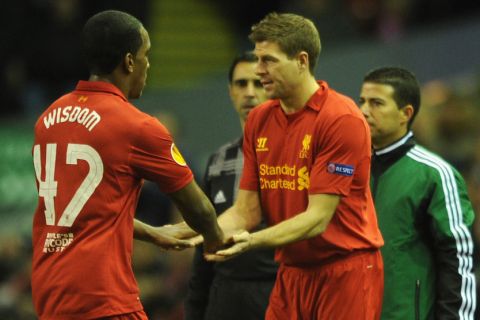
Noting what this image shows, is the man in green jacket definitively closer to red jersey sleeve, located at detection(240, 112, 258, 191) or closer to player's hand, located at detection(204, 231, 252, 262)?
red jersey sleeve, located at detection(240, 112, 258, 191)

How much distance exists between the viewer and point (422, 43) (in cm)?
1340

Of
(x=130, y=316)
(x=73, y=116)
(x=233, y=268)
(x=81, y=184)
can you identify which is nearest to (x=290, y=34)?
(x=73, y=116)

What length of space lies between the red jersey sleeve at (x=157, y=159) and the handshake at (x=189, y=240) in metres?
0.44

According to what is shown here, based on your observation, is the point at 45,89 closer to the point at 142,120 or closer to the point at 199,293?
the point at 199,293

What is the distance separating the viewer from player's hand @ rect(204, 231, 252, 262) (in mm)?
5363

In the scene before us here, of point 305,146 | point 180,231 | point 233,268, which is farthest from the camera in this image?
point 233,268

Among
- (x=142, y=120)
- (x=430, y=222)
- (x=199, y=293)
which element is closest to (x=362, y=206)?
(x=430, y=222)

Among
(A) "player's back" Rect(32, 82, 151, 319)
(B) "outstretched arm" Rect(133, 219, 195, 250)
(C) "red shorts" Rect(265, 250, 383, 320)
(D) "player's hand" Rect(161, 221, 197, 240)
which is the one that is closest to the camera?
(A) "player's back" Rect(32, 82, 151, 319)

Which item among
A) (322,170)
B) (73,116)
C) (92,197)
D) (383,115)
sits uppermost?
(383,115)

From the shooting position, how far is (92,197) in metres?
5.00

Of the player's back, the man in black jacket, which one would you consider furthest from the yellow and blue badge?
the man in black jacket

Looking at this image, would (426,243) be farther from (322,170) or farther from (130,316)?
(130,316)

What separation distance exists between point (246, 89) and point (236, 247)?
1.91m

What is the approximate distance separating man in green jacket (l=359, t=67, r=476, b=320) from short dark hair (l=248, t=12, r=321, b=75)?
0.93m
